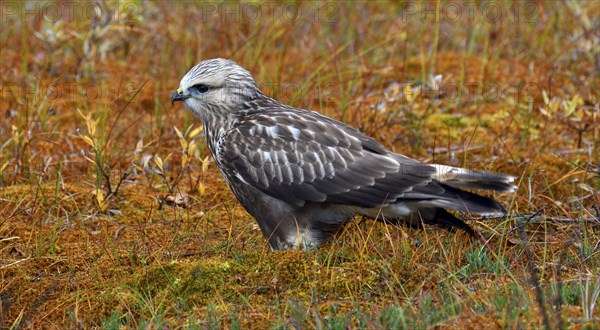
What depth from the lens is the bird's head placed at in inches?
229

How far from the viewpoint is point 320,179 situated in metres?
5.25

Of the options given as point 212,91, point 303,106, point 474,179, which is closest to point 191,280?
→ point 212,91

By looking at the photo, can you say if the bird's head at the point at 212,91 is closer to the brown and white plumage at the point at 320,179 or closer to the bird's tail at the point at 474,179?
the brown and white plumage at the point at 320,179

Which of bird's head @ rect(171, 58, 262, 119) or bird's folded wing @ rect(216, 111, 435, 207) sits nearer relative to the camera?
bird's folded wing @ rect(216, 111, 435, 207)

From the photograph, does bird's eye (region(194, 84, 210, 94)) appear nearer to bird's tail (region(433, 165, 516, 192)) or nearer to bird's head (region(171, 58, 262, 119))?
bird's head (region(171, 58, 262, 119))

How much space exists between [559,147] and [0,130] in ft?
14.7

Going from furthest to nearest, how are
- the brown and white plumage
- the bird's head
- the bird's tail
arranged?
1. the bird's head
2. the brown and white plumage
3. the bird's tail

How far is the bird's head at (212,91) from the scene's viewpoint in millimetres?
5805

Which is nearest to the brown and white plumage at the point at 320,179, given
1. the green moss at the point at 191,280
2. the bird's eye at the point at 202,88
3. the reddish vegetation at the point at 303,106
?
the reddish vegetation at the point at 303,106

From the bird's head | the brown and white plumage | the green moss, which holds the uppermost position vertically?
the bird's head

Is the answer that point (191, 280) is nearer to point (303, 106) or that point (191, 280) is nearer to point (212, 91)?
point (212, 91)

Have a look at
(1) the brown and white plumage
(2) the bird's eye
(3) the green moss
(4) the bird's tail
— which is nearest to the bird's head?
(2) the bird's eye

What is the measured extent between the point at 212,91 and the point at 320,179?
1.05 meters

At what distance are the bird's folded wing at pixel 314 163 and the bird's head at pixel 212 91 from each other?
299mm
